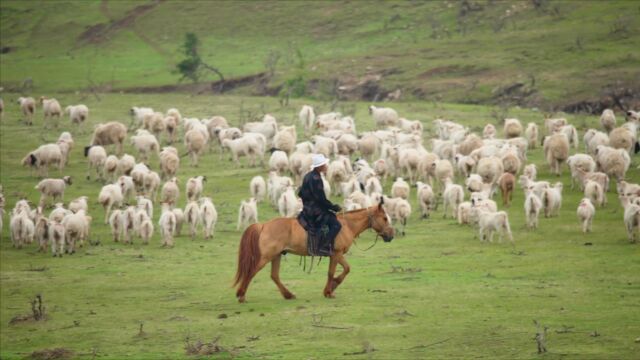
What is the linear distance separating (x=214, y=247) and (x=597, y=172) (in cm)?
1006

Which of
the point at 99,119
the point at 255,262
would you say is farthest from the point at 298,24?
the point at 255,262

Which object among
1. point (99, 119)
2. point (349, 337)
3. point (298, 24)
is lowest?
point (349, 337)

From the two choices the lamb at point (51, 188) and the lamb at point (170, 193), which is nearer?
the lamb at point (170, 193)

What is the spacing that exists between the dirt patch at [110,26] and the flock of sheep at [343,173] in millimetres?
35808

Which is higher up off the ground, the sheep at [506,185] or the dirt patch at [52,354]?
the sheep at [506,185]

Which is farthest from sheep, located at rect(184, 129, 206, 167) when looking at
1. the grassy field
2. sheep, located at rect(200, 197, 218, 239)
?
sheep, located at rect(200, 197, 218, 239)

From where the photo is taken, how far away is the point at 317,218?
18031 mm

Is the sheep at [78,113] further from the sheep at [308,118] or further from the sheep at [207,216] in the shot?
the sheep at [207,216]

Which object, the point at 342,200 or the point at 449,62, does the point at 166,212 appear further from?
the point at 449,62

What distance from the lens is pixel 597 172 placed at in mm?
A: 28641

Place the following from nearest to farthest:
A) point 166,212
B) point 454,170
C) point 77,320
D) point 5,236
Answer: point 77,320 < point 166,212 < point 5,236 < point 454,170

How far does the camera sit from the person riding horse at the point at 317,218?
1802cm

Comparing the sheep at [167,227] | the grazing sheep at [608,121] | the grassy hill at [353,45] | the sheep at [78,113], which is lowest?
the sheep at [167,227]

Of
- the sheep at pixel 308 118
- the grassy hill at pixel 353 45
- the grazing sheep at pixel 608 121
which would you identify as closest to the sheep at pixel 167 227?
the sheep at pixel 308 118
